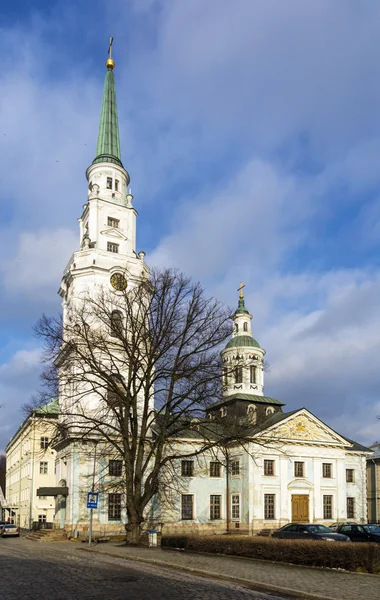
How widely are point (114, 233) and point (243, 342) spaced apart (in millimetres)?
18947

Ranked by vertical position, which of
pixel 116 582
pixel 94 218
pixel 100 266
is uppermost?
pixel 94 218

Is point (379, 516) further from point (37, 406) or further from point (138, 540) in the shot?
point (37, 406)

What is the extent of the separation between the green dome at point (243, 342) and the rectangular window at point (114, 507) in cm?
2180

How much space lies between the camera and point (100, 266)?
44344mm

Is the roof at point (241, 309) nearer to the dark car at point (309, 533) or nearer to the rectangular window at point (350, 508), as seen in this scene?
the rectangular window at point (350, 508)

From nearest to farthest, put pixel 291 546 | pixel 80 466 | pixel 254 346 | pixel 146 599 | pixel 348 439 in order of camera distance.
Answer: pixel 146 599
pixel 291 546
pixel 80 466
pixel 348 439
pixel 254 346

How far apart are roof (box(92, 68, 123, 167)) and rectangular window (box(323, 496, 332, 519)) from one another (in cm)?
3306

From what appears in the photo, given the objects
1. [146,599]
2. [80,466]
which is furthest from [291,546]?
[80,466]

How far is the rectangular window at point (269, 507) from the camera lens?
155 feet

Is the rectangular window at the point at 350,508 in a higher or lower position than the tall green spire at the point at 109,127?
lower

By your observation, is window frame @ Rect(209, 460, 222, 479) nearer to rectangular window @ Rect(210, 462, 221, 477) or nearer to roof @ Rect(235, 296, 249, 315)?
rectangular window @ Rect(210, 462, 221, 477)

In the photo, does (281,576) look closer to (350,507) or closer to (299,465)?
(299,465)

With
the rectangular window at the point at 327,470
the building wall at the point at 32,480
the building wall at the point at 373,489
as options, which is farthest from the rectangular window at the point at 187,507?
the building wall at the point at 373,489

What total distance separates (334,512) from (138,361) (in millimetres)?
28297
